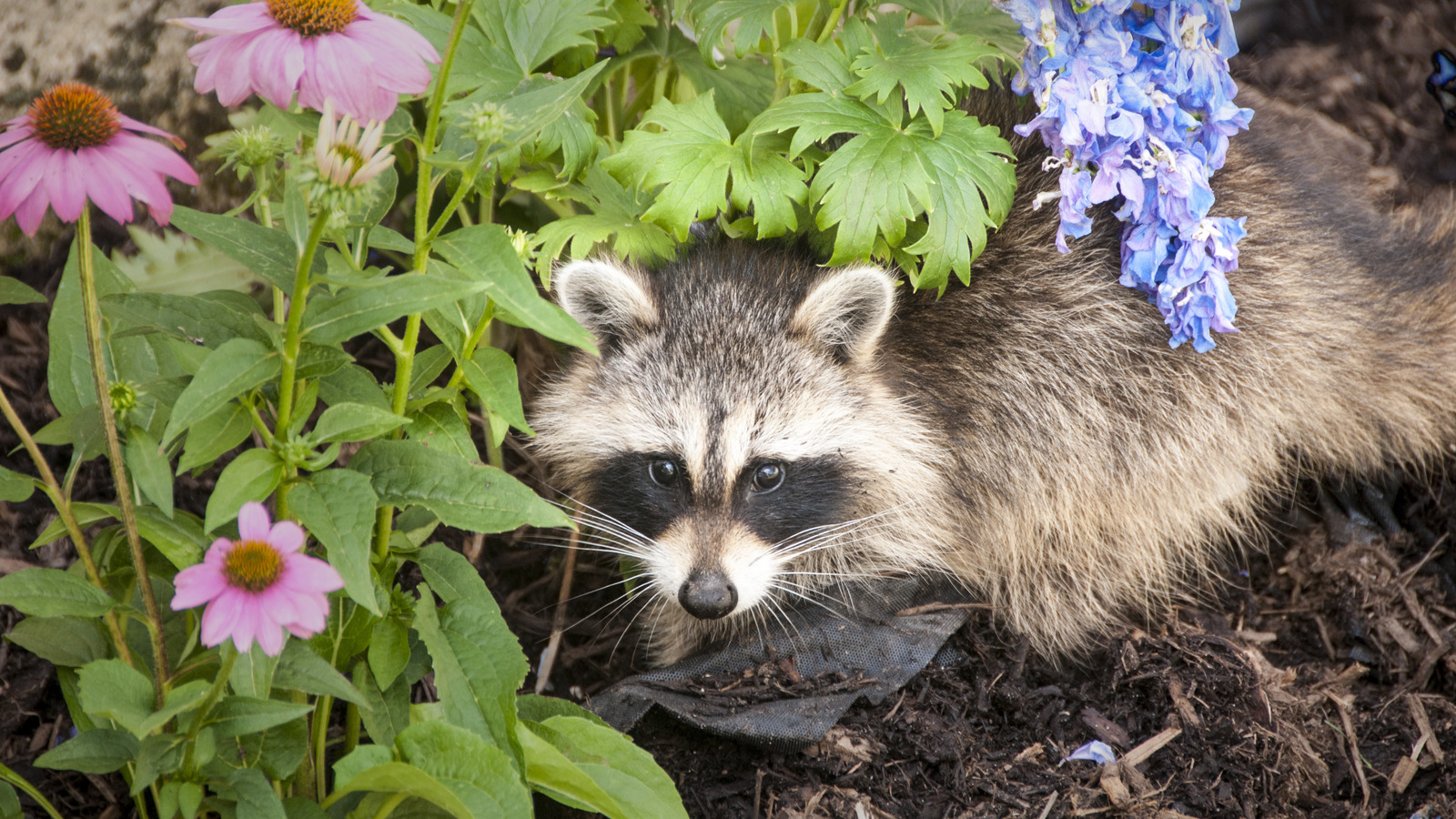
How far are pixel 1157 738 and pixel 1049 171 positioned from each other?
1.41 metres

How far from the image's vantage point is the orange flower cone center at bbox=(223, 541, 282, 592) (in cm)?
138

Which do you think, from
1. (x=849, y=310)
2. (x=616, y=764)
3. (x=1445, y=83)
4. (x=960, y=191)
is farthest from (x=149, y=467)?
(x=1445, y=83)

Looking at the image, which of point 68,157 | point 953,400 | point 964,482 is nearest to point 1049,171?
point 953,400

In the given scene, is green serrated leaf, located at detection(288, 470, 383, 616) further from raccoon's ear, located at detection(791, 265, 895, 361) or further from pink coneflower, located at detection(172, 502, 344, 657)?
raccoon's ear, located at detection(791, 265, 895, 361)

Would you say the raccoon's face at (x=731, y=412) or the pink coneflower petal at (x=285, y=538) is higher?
the pink coneflower petal at (x=285, y=538)

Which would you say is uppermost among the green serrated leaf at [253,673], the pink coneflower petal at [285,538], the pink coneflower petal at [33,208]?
the pink coneflower petal at [33,208]

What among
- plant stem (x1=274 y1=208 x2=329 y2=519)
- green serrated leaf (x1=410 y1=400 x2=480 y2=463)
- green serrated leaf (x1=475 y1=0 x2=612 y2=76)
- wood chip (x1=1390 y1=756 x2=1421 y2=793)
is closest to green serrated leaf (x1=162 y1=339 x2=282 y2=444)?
plant stem (x1=274 y1=208 x2=329 y2=519)

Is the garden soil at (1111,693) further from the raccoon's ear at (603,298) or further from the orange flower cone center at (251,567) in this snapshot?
the orange flower cone center at (251,567)

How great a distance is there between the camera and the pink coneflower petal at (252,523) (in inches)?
56.1

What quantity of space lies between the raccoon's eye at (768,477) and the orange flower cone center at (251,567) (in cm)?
136

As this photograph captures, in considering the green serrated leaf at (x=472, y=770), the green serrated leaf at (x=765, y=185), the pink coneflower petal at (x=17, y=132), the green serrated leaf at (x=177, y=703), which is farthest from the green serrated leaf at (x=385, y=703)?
the green serrated leaf at (x=765, y=185)

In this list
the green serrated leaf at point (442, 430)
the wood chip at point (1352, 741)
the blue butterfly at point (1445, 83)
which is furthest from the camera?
the blue butterfly at point (1445, 83)

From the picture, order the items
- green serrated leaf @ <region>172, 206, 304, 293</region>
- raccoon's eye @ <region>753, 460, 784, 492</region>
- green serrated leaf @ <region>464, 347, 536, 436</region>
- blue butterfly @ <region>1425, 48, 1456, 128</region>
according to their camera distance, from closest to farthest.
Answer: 1. green serrated leaf @ <region>172, 206, 304, 293</region>
2. green serrated leaf @ <region>464, 347, 536, 436</region>
3. raccoon's eye @ <region>753, 460, 784, 492</region>
4. blue butterfly @ <region>1425, 48, 1456, 128</region>

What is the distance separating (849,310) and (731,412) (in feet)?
1.19
